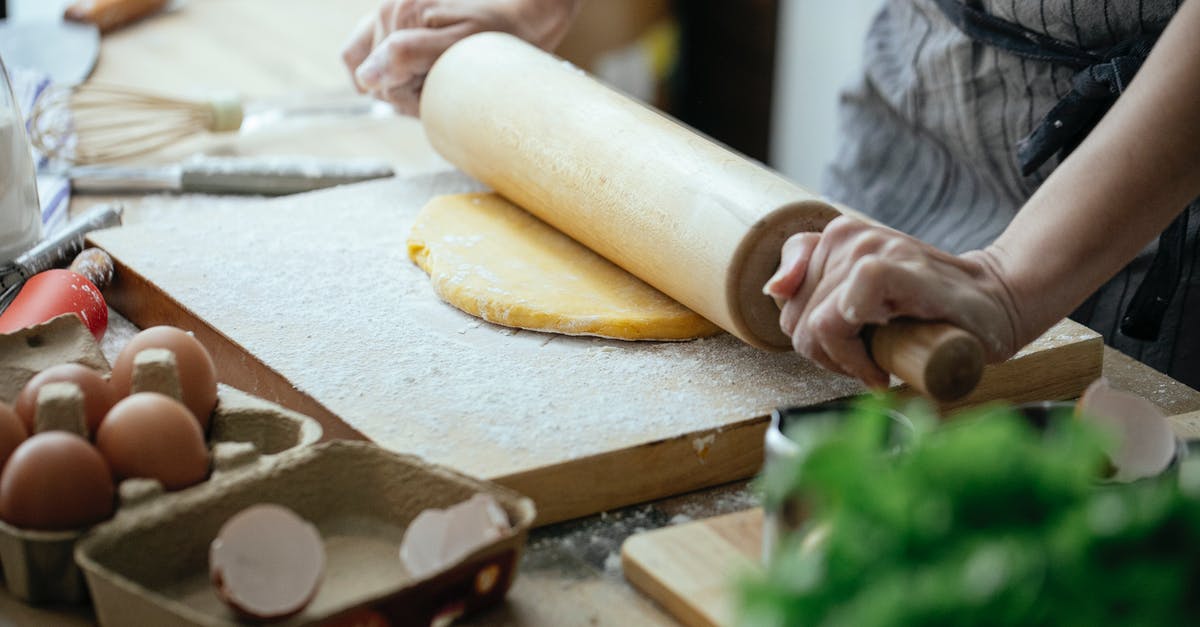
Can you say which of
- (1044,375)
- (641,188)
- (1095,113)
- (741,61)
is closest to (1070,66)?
(1095,113)

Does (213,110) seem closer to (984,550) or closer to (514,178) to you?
(514,178)

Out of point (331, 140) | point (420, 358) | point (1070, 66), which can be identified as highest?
point (1070, 66)

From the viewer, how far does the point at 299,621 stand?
72 centimetres

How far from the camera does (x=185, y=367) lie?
3.04 feet

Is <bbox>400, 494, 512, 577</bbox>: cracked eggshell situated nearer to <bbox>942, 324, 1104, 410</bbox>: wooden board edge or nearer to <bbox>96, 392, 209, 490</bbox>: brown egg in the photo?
<bbox>96, 392, 209, 490</bbox>: brown egg

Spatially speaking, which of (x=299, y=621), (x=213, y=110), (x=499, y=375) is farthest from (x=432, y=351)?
(x=213, y=110)

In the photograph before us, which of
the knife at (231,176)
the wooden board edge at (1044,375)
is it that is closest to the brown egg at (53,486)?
the wooden board edge at (1044,375)

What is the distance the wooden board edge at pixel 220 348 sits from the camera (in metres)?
1.05

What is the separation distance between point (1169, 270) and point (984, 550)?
92 cm

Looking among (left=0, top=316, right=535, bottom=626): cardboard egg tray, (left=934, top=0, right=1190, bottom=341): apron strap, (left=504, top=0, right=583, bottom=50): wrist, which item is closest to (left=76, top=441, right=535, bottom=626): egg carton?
(left=0, top=316, right=535, bottom=626): cardboard egg tray

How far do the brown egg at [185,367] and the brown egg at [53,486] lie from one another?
0.12 m

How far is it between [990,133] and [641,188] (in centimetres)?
51

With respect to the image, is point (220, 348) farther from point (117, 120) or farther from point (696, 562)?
point (117, 120)

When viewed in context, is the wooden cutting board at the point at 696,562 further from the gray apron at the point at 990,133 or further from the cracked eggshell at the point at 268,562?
the gray apron at the point at 990,133
